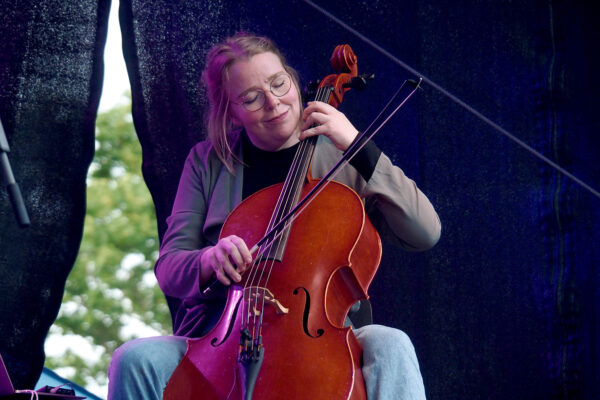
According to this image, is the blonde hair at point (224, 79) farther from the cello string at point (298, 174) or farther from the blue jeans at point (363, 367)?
the blue jeans at point (363, 367)

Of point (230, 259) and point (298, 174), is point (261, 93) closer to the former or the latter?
point (298, 174)

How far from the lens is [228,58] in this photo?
189 cm

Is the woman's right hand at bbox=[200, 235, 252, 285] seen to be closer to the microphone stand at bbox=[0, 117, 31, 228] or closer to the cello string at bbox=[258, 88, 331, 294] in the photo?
the cello string at bbox=[258, 88, 331, 294]

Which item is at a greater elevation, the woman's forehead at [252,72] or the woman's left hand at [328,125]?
the woman's forehead at [252,72]

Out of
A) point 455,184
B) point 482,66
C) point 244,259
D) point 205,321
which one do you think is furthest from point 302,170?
point 482,66

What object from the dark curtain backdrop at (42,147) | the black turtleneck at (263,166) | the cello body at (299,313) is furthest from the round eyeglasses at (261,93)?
the dark curtain backdrop at (42,147)

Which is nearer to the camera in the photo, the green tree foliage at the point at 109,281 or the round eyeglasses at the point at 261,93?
the round eyeglasses at the point at 261,93

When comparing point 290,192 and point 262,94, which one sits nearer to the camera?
point 290,192

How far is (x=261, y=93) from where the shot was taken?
183 centimetres

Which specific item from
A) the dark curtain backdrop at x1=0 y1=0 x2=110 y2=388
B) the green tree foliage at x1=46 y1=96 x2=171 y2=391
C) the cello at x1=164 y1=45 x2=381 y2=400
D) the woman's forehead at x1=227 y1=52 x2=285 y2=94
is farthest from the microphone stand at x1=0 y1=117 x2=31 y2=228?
the green tree foliage at x1=46 y1=96 x2=171 y2=391

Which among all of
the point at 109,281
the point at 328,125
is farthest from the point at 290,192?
the point at 109,281

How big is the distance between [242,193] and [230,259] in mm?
402

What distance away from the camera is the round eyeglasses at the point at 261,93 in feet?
5.99

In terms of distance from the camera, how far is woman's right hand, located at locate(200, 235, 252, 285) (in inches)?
56.3
